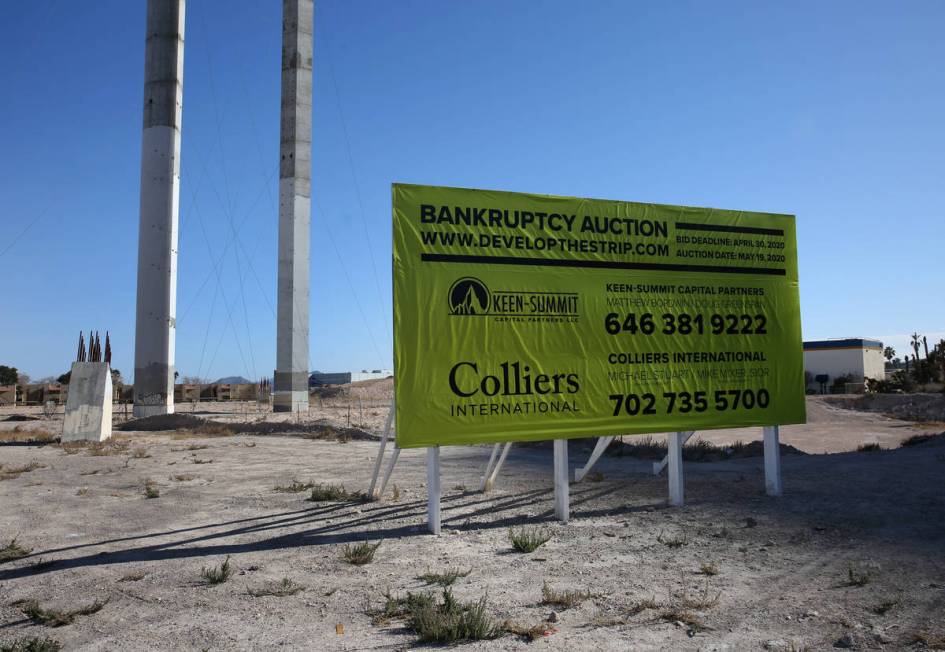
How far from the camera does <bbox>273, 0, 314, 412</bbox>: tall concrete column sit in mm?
36000

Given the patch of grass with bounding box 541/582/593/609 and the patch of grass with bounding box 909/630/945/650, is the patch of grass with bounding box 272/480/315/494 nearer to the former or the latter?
the patch of grass with bounding box 541/582/593/609

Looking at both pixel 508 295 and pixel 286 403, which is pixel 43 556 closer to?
pixel 508 295

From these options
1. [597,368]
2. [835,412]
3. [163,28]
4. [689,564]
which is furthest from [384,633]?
[835,412]

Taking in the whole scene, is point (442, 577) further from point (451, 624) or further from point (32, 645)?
point (32, 645)

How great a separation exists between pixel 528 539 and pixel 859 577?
3256mm

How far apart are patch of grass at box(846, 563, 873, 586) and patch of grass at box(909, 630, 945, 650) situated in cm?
113

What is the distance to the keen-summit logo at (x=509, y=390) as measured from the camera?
A: 8211 mm

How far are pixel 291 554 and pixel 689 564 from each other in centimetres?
418

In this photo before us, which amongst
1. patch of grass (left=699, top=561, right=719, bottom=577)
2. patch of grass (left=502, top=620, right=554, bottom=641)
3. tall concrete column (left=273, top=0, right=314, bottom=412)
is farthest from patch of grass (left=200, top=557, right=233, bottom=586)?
tall concrete column (left=273, top=0, right=314, bottom=412)

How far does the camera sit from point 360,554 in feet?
22.0

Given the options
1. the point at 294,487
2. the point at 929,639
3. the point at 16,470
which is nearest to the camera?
the point at 929,639

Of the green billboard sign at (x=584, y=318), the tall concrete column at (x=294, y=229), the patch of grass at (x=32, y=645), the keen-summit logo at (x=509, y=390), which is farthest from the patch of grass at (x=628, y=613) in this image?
the tall concrete column at (x=294, y=229)

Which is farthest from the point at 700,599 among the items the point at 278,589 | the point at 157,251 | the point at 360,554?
the point at 157,251

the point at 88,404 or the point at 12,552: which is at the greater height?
the point at 88,404
